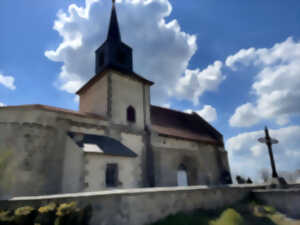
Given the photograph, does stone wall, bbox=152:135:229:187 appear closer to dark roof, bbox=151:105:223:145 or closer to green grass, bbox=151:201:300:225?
dark roof, bbox=151:105:223:145

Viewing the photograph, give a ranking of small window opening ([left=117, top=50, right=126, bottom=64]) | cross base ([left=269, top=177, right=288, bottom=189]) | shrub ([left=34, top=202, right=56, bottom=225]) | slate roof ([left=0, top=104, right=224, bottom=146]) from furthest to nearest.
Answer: slate roof ([left=0, top=104, right=224, bottom=146]) < small window opening ([left=117, top=50, right=126, bottom=64]) < cross base ([left=269, top=177, right=288, bottom=189]) < shrub ([left=34, top=202, right=56, bottom=225])

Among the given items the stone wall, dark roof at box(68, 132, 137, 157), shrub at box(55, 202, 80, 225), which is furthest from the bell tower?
shrub at box(55, 202, 80, 225)

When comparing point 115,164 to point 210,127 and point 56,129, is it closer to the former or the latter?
point 56,129

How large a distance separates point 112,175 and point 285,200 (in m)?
8.31

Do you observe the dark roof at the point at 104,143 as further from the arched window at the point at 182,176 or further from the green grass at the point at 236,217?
the green grass at the point at 236,217

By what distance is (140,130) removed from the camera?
52.8ft

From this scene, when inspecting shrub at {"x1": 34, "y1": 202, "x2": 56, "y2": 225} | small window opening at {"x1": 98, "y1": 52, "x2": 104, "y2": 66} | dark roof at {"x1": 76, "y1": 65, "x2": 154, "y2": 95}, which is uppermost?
small window opening at {"x1": 98, "y1": 52, "x2": 104, "y2": 66}

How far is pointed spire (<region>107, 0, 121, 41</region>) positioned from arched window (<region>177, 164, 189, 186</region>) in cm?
1205

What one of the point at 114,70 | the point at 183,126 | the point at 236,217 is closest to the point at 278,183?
the point at 236,217

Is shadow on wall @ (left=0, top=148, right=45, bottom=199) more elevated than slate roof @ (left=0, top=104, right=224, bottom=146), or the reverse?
slate roof @ (left=0, top=104, right=224, bottom=146)

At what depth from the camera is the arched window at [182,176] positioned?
56.1 feet

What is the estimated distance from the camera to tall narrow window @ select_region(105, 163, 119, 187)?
1195 cm

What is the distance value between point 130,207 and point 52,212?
1.69 meters

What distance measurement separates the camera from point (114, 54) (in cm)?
1719
